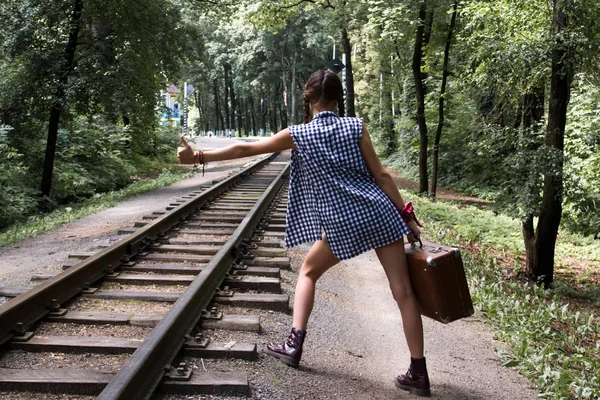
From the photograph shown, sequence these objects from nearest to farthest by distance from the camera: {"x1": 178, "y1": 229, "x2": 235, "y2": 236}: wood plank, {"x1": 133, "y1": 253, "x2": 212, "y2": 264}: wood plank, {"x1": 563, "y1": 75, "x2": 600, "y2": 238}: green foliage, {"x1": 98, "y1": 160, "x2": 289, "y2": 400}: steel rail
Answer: {"x1": 98, "y1": 160, "x2": 289, "y2": 400}: steel rail < {"x1": 133, "y1": 253, "x2": 212, "y2": 264}: wood plank < {"x1": 178, "y1": 229, "x2": 235, "y2": 236}: wood plank < {"x1": 563, "y1": 75, "x2": 600, "y2": 238}: green foliage

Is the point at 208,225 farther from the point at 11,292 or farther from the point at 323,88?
the point at 323,88

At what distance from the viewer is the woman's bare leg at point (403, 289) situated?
3.25 meters

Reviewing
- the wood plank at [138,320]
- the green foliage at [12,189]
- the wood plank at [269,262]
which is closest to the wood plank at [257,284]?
the wood plank at [269,262]

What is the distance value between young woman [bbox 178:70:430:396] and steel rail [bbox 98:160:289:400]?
1.02 metres

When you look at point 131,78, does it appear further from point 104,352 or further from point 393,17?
point 104,352

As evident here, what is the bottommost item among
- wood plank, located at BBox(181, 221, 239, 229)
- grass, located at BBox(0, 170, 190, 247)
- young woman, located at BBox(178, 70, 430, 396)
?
grass, located at BBox(0, 170, 190, 247)

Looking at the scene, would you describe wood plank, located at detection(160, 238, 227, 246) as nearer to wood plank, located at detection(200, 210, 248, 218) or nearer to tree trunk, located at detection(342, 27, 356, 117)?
wood plank, located at detection(200, 210, 248, 218)

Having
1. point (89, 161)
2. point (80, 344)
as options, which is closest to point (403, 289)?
point (80, 344)

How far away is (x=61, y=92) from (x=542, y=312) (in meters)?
11.9

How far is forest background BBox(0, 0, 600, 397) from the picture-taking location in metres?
9.54

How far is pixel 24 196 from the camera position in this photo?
1355cm

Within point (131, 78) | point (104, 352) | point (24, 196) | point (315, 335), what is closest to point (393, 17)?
point (131, 78)

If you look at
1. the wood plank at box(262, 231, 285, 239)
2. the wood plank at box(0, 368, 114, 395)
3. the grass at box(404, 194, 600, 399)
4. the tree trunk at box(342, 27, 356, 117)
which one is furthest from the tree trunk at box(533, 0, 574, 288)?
the tree trunk at box(342, 27, 356, 117)

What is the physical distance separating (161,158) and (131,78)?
13.2 m
